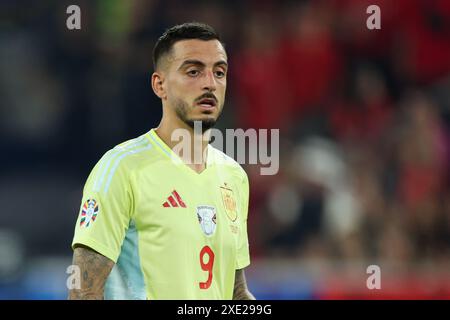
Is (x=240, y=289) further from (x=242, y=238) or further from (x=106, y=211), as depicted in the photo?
(x=106, y=211)

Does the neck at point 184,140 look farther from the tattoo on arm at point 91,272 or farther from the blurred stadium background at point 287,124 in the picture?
the blurred stadium background at point 287,124

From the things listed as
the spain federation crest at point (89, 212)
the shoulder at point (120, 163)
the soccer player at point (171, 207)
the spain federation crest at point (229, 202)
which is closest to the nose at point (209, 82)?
the soccer player at point (171, 207)

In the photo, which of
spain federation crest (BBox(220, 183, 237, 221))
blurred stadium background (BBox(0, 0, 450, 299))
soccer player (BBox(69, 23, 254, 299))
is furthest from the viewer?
blurred stadium background (BBox(0, 0, 450, 299))

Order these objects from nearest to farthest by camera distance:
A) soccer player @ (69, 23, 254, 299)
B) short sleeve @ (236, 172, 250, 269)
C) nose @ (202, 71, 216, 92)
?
soccer player @ (69, 23, 254, 299), nose @ (202, 71, 216, 92), short sleeve @ (236, 172, 250, 269)

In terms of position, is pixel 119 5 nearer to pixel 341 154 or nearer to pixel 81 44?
pixel 81 44

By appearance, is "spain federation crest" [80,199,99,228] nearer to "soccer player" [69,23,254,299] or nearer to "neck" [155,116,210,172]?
"soccer player" [69,23,254,299]

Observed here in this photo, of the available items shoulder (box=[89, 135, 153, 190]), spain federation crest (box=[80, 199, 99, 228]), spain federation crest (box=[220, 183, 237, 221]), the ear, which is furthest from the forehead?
spain federation crest (box=[80, 199, 99, 228])

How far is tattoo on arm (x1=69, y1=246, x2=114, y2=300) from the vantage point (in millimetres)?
3551

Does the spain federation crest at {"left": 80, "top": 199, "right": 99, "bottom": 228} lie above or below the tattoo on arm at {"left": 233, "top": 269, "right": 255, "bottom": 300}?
above

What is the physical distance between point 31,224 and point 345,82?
3.13 m

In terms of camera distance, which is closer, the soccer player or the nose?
the soccer player

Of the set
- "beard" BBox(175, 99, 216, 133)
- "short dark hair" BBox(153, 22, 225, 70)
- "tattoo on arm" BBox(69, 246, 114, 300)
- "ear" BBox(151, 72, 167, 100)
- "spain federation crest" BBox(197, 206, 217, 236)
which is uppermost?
"short dark hair" BBox(153, 22, 225, 70)

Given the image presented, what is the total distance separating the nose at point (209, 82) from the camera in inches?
156

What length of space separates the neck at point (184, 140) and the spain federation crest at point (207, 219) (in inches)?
8.3
